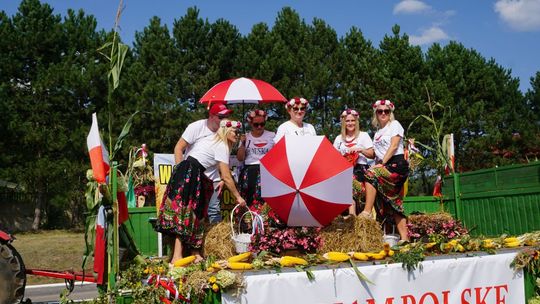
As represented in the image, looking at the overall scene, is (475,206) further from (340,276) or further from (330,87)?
(330,87)

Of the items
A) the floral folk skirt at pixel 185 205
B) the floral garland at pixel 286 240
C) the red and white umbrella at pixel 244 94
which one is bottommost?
the floral garland at pixel 286 240

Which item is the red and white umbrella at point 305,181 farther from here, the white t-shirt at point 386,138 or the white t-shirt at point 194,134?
the white t-shirt at point 386,138

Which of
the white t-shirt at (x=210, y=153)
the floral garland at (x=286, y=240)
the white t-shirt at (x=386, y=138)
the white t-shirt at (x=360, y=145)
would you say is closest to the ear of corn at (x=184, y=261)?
the floral garland at (x=286, y=240)

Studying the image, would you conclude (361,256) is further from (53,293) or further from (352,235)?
(53,293)

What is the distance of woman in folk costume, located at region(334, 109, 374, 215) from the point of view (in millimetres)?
6095

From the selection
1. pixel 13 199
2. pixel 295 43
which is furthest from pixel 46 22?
pixel 295 43

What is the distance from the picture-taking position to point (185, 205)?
5.14 metres

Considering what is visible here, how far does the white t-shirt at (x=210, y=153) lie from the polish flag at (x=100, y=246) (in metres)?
1.04

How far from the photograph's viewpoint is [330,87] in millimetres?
25344

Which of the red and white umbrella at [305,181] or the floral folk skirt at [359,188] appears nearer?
the red and white umbrella at [305,181]

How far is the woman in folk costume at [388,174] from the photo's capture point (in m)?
5.90

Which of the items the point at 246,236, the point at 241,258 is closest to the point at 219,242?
the point at 246,236

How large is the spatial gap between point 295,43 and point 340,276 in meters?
22.7

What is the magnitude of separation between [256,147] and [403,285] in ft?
7.44
